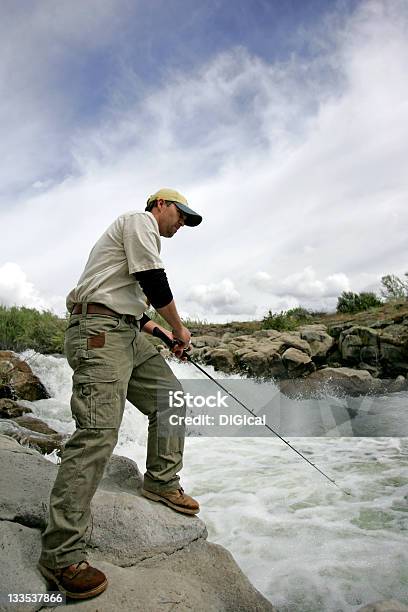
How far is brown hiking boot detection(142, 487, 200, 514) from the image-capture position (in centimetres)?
365

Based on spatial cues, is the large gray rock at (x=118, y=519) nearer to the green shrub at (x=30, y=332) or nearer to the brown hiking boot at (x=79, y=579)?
the brown hiking boot at (x=79, y=579)

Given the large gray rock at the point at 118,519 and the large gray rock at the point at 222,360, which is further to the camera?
the large gray rock at the point at 222,360

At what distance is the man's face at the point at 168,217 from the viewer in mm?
3498

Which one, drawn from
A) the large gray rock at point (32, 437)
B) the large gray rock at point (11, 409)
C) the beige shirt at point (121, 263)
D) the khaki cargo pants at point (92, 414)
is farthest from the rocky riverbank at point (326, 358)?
the beige shirt at point (121, 263)

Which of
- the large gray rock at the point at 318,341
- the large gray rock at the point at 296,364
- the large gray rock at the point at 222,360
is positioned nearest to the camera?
the large gray rock at the point at 296,364

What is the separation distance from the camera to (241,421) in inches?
435

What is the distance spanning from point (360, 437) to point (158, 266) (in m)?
7.50

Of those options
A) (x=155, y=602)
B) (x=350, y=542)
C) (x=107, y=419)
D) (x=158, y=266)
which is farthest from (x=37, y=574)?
(x=350, y=542)

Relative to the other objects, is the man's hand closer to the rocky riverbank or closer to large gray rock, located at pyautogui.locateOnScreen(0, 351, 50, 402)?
large gray rock, located at pyautogui.locateOnScreen(0, 351, 50, 402)

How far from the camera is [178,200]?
11.6 feet

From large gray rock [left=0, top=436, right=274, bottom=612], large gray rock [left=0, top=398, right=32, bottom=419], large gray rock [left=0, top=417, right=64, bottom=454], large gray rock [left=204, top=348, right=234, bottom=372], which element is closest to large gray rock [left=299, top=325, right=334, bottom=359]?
large gray rock [left=204, top=348, right=234, bottom=372]

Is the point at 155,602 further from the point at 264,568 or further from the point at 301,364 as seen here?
the point at 301,364

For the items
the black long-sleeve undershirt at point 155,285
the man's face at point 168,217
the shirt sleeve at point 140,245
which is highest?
the man's face at point 168,217

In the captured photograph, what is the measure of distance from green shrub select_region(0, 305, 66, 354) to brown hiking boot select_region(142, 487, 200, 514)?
34.0ft
